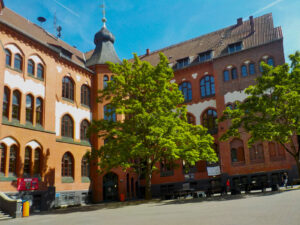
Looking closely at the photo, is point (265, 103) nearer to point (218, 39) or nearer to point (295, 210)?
point (295, 210)

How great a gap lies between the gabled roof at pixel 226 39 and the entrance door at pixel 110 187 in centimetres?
1567

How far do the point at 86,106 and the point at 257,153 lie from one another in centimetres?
1768

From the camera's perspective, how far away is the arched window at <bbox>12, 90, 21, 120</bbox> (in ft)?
76.1

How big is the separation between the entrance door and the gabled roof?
15668 mm

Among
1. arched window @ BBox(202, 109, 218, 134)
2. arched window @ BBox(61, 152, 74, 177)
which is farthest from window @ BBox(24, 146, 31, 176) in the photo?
arched window @ BBox(202, 109, 218, 134)

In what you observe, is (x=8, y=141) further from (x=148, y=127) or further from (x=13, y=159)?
(x=148, y=127)

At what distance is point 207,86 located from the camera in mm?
33812

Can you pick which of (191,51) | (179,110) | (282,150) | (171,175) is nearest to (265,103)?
(179,110)

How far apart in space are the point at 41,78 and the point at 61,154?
6.91 metres

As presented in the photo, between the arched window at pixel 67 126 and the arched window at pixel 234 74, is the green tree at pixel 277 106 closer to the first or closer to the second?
the arched window at pixel 234 74

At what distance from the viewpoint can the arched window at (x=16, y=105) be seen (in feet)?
76.1

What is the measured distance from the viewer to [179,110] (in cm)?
2480

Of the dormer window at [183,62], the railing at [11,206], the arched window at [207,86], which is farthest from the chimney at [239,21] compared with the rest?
the railing at [11,206]

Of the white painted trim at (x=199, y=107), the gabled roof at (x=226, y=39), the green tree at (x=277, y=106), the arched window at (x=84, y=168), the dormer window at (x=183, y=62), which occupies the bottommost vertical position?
the arched window at (x=84, y=168)
